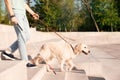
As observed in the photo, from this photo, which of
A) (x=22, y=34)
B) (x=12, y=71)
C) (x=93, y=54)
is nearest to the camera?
(x=12, y=71)

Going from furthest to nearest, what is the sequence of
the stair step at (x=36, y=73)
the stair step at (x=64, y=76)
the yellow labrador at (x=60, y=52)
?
1. the yellow labrador at (x=60, y=52)
2. the stair step at (x=64, y=76)
3. the stair step at (x=36, y=73)

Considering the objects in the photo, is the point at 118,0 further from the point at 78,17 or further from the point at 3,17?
the point at 3,17

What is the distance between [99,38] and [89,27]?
1604 cm

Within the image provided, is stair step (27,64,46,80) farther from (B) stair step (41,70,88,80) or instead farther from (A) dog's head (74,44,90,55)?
(A) dog's head (74,44,90,55)

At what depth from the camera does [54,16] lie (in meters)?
41.9

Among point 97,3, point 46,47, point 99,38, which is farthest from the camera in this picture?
point 97,3

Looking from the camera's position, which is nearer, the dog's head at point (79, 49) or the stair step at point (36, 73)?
the stair step at point (36, 73)

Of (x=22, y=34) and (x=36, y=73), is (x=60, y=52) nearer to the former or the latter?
(x=22, y=34)

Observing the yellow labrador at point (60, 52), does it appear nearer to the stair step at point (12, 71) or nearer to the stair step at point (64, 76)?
the stair step at point (64, 76)

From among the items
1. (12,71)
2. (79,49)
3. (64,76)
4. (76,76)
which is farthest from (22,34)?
(12,71)

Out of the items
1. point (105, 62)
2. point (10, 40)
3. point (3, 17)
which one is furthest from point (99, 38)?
point (105, 62)

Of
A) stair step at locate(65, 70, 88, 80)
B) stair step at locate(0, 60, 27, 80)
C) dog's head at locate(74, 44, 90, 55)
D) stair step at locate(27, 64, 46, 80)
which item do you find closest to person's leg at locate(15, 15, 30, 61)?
stair step at locate(27, 64, 46, 80)

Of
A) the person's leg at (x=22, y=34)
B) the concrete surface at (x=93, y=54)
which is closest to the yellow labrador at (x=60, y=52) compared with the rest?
the concrete surface at (x=93, y=54)

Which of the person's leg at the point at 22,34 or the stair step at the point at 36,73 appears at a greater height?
the person's leg at the point at 22,34
